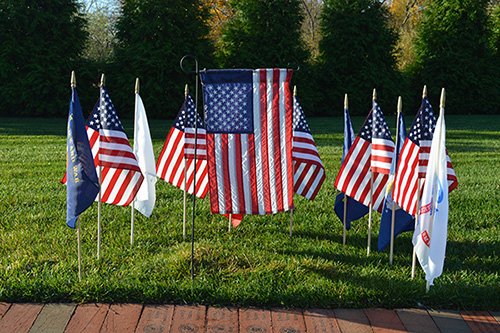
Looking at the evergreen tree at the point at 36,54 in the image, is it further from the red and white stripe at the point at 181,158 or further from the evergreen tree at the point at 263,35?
the red and white stripe at the point at 181,158

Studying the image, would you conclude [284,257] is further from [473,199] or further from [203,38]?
[203,38]

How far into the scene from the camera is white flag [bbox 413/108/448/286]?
14.0ft

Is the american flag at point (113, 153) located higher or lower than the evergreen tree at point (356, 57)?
lower

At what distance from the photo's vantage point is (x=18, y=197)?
7.34 meters

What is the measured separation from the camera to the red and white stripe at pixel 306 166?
5.76 m

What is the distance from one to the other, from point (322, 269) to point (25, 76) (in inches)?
701

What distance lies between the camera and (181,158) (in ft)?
19.8

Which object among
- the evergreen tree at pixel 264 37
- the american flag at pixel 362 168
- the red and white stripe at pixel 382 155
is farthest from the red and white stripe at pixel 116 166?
the evergreen tree at pixel 264 37

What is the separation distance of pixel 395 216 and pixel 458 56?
21447mm

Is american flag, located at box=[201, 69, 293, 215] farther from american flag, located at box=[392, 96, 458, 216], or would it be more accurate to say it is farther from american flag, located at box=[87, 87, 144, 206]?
american flag, located at box=[392, 96, 458, 216]

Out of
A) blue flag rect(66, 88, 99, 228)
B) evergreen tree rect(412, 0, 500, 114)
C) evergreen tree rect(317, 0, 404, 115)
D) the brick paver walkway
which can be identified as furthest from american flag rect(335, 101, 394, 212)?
evergreen tree rect(412, 0, 500, 114)

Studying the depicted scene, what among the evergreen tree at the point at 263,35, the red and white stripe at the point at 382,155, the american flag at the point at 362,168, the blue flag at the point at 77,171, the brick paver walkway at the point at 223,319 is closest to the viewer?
the brick paver walkway at the point at 223,319

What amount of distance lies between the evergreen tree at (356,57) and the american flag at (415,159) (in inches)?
732

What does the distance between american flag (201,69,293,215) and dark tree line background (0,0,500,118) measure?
1545 cm
